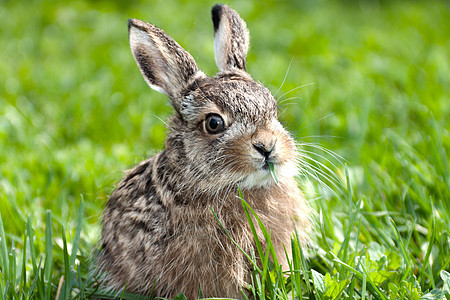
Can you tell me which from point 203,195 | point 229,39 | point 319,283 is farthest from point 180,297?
point 229,39

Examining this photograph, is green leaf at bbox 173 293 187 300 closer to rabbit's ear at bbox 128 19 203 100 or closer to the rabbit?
the rabbit

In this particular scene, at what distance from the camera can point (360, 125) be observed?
4793 mm

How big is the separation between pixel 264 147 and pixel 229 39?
35.9 inches

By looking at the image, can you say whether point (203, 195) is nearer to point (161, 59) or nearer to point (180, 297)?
A: point (180, 297)

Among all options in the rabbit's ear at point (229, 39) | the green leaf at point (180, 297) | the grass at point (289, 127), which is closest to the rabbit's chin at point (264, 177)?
the grass at point (289, 127)

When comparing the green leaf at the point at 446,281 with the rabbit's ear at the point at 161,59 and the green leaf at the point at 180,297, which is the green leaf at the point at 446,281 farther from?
the rabbit's ear at the point at 161,59

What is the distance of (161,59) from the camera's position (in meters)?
3.05

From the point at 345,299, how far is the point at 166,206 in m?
0.95

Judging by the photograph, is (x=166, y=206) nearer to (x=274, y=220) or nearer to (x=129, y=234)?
(x=129, y=234)

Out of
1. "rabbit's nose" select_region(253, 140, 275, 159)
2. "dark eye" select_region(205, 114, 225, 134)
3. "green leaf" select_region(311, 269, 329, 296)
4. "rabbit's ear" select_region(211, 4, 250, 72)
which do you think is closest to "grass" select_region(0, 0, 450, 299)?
"green leaf" select_region(311, 269, 329, 296)

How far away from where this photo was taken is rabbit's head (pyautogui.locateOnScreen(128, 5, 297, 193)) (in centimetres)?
263

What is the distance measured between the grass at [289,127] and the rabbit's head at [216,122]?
35 centimetres

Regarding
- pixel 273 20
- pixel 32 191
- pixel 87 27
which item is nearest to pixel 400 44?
pixel 273 20

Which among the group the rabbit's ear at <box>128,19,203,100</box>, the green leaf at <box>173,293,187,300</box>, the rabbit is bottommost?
the green leaf at <box>173,293,187,300</box>
